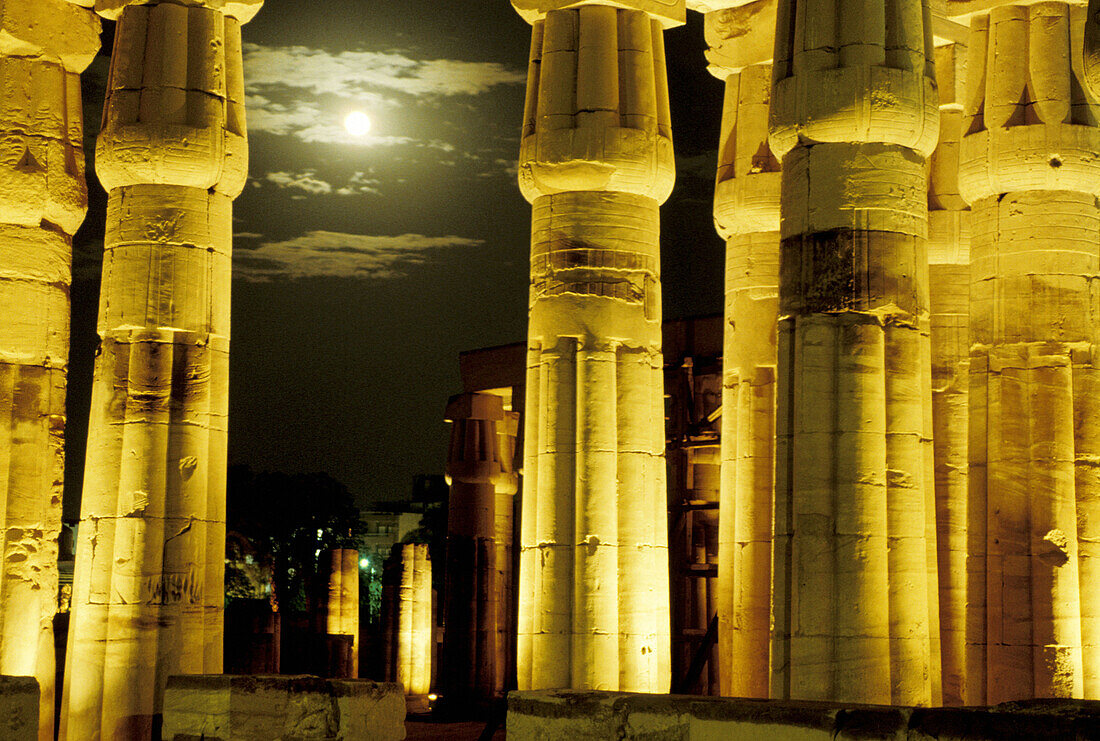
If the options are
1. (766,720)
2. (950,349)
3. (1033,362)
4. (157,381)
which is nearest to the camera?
(766,720)

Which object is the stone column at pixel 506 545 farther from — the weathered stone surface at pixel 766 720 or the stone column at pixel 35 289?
the weathered stone surface at pixel 766 720

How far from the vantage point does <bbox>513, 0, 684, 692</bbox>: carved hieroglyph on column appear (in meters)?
16.3

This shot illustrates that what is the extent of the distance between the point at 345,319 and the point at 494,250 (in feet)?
23.8

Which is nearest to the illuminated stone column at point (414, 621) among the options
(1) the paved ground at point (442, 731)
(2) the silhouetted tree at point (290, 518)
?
(1) the paved ground at point (442, 731)

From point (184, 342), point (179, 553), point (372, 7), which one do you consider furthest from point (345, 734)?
point (372, 7)

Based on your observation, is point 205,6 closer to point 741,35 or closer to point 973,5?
point 741,35

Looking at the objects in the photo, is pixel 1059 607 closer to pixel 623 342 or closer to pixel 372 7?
pixel 623 342

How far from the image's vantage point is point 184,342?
57.1ft

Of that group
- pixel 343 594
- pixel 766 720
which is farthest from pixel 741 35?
pixel 343 594

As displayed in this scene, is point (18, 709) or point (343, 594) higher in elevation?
point (343, 594)

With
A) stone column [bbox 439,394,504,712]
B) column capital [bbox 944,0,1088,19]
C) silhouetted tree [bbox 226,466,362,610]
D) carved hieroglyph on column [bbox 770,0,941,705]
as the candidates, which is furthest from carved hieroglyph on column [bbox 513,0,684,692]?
silhouetted tree [bbox 226,466,362,610]

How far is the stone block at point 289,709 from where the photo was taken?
1248cm

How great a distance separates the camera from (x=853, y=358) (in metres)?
13.4

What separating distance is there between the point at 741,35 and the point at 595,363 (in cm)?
532
